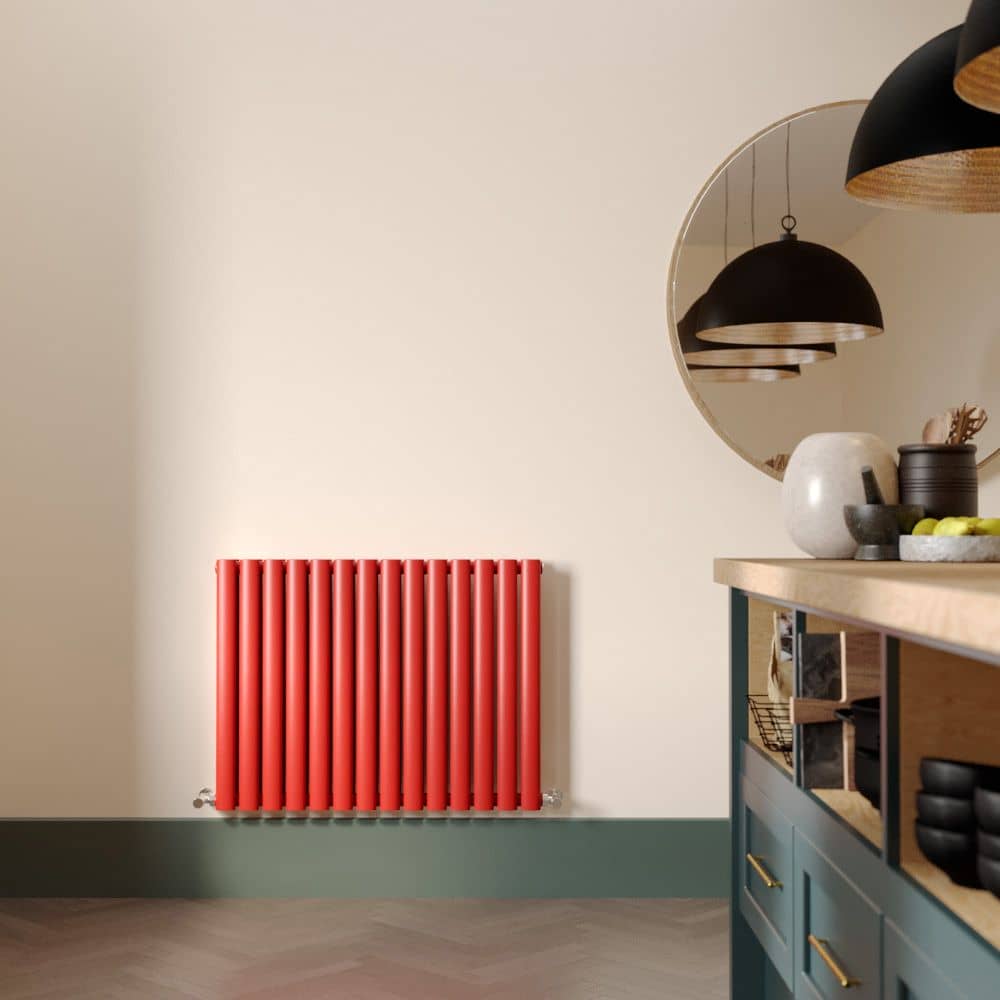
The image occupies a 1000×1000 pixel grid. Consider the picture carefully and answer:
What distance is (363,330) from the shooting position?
3287 mm

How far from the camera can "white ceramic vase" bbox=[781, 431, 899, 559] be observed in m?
2.05

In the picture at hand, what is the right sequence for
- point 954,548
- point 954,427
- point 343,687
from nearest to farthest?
point 954,548 < point 954,427 < point 343,687

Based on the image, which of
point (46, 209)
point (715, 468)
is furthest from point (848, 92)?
point (46, 209)

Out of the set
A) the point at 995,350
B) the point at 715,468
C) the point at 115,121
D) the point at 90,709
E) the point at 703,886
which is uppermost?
the point at 115,121

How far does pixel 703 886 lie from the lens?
3.22 meters

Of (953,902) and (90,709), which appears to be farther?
(90,709)

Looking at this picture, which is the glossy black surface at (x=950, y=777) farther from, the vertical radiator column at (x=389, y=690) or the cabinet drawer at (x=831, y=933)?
the vertical radiator column at (x=389, y=690)

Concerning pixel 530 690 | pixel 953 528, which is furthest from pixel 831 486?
pixel 530 690

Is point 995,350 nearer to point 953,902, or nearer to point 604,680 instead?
point 604,680

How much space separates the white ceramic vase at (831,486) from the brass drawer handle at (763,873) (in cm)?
54

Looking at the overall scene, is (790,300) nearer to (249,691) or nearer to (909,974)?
(249,691)

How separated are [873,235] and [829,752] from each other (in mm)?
1873

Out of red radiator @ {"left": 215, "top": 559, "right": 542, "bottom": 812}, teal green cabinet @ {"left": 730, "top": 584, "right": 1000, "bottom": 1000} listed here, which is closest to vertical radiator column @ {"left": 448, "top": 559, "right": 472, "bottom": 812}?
red radiator @ {"left": 215, "top": 559, "right": 542, "bottom": 812}

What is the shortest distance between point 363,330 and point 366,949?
162 centimetres
